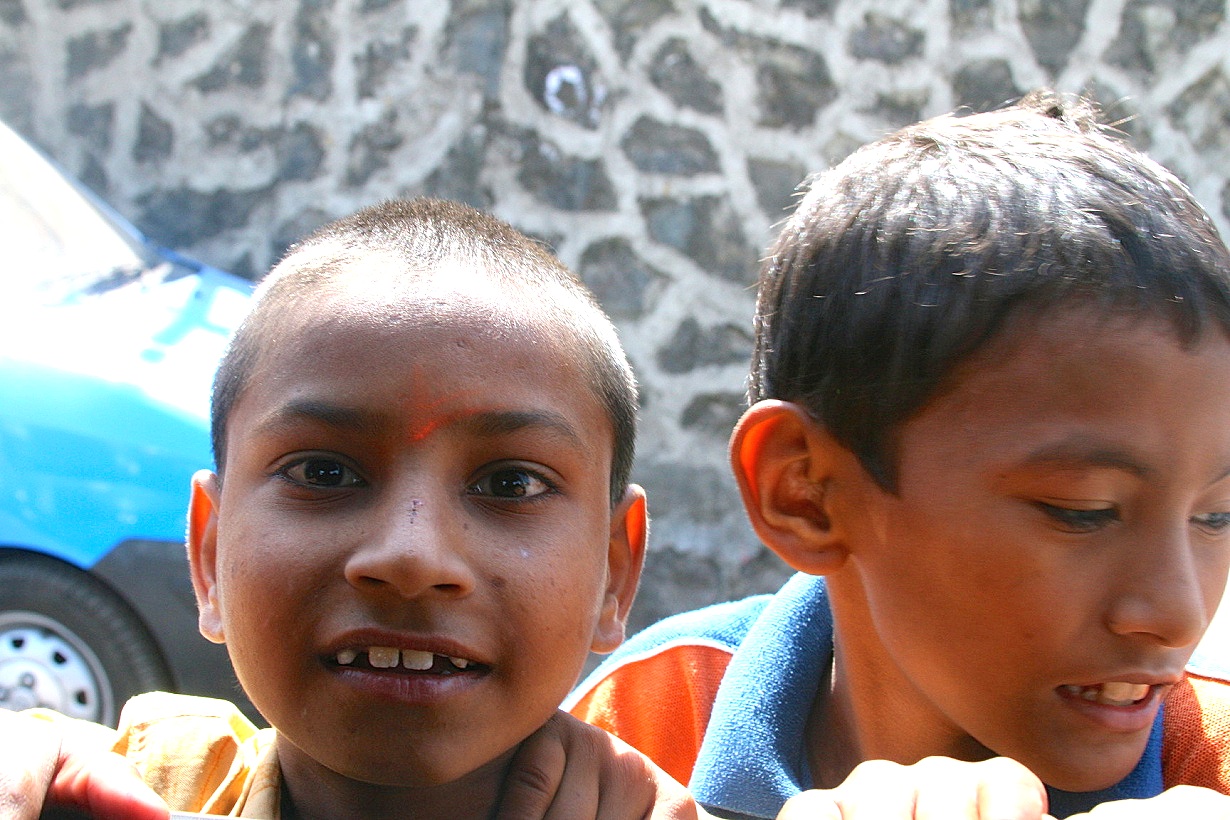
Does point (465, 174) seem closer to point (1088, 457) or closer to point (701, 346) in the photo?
point (701, 346)

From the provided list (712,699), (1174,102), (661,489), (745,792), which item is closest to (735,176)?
(661,489)

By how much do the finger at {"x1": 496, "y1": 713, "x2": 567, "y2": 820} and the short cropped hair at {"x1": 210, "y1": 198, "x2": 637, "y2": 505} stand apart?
30 centimetres

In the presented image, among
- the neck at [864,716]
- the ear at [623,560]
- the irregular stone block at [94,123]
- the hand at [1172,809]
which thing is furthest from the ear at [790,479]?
the irregular stone block at [94,123]

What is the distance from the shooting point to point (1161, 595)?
1295 mm

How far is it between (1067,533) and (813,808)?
56 cm

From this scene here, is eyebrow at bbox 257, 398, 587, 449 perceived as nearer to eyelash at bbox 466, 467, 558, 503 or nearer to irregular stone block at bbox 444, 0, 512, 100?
eyelash at bbox 466, 467, 558, 503

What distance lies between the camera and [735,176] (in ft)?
17.2

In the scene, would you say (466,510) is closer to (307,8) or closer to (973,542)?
(973,542)

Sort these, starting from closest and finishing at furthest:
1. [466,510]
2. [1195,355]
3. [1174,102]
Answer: [466,510] → [1195,355] → [1174,102]

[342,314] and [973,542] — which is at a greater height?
[342,314]

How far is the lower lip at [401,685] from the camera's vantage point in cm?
119

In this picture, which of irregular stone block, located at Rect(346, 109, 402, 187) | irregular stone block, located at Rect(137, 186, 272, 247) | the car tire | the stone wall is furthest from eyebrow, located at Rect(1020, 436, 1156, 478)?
irregular stone block, located at Rect(137, 186, 272, 247)

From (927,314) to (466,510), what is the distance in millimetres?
622

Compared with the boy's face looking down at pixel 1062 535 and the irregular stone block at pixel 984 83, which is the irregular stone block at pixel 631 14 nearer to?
the irregular stone block at pixel 984 83
